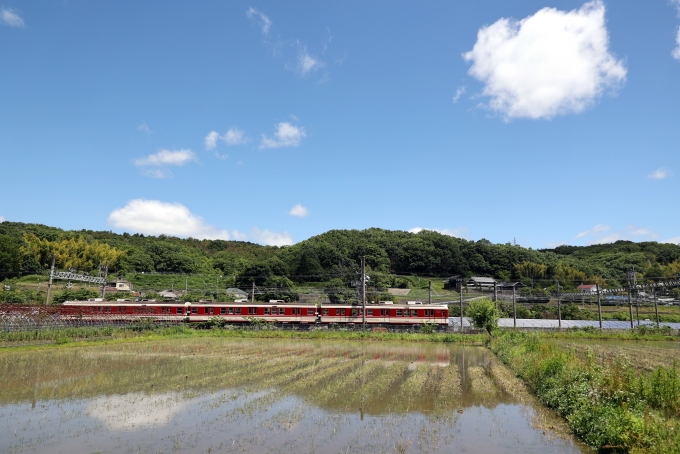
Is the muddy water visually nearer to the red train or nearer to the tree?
the tree

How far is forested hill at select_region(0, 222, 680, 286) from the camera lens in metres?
79.4

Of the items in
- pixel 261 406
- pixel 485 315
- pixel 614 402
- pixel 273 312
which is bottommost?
pixel 261 406

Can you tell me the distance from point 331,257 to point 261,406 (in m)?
80.4

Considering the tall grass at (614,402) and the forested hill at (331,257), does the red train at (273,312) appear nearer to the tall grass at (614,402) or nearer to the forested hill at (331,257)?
the tall grass at (614,402)

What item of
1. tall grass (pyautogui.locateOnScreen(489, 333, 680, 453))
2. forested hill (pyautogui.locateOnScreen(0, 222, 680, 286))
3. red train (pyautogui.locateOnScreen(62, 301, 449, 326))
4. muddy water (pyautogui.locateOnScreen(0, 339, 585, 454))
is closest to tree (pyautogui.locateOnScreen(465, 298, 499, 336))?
red train (pyautogui.locateOnScreen(62, 301, 449, 326))

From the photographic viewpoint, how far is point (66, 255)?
3009 inches

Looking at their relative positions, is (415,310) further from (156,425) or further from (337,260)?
(337,260)

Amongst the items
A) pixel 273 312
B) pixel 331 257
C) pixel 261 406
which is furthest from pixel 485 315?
pixel 331 257

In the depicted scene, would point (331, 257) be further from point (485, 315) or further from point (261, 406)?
point (261, 406)

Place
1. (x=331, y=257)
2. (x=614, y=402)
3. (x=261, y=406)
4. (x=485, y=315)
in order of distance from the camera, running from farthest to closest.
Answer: (x=331, y=257), (x=485, y=315), (x=261, y=406), (x=614, y=402)

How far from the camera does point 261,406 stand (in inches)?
498

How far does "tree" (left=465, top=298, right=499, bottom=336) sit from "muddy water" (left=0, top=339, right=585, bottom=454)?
45.3 ft

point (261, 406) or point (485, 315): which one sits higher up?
point (485, 315)

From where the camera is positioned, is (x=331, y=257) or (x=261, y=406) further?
(x=331, y=257)
